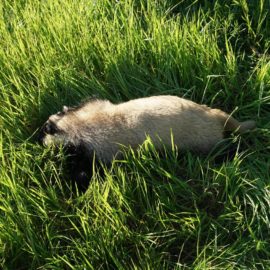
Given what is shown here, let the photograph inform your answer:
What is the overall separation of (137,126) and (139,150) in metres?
0.20

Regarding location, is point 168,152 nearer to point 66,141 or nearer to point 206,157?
point 206,157

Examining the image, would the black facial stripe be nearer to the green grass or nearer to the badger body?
the badger body

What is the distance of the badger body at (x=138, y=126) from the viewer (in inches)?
107

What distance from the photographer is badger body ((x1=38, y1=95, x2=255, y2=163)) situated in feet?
8.92

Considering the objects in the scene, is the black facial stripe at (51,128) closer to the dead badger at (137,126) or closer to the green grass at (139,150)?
the dead badger at (137,126)

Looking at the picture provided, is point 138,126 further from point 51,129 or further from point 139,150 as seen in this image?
point 51,129

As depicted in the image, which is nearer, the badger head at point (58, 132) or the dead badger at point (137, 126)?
the dead badger at point (137, 126)

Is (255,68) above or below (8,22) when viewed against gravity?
below

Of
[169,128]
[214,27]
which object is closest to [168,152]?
[169,128]

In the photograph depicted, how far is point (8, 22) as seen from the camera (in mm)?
3639

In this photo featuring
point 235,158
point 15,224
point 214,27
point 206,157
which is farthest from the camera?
point 214,27

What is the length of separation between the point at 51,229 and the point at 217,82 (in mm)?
1533

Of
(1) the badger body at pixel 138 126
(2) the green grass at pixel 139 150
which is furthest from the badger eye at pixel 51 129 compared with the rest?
(2) the green grass at pixel 139 150

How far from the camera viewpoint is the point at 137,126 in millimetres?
2738
